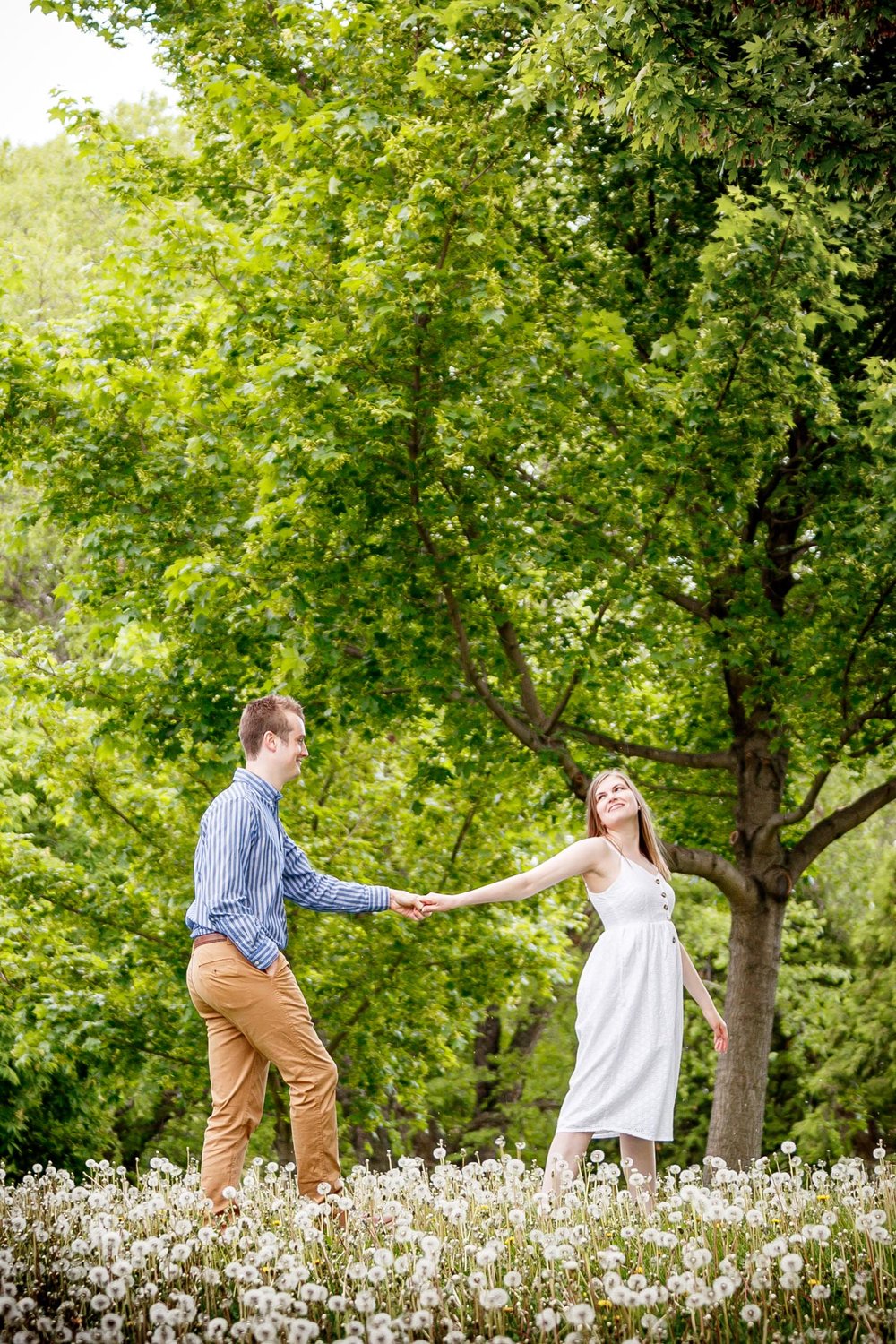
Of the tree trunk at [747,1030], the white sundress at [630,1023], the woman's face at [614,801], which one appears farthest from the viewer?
the tree trunk at [747,1030]

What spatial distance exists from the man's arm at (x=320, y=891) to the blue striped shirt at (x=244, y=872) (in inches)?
6.2

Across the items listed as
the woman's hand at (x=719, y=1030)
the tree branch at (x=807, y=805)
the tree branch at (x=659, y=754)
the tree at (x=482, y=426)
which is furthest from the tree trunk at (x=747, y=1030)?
the woman's hand at (x=719, y=1030)

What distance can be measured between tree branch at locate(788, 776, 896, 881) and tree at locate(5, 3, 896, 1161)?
0.04m

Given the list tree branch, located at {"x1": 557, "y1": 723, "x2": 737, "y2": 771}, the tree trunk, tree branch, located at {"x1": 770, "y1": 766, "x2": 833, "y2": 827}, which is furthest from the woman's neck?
tree branch, located at {"x1": 770, "y1": 766, "x2": 833, "y2": 827}

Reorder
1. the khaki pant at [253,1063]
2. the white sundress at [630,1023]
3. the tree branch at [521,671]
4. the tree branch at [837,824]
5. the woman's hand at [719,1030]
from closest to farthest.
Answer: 1. the khaki pant at [253,1063]
2. the white sundress at [630,1023]
3. the woman's hand at [719,1030]
4. the tree branch at [521,671]
5. the tree branch at [837,824]

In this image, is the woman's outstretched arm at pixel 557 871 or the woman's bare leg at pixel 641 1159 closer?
the woman's bare leg at pixel 641 1159

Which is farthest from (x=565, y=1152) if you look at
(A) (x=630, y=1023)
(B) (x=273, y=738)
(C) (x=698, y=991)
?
(B) (x=273, y=738)

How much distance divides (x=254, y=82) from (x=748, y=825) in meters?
6.43

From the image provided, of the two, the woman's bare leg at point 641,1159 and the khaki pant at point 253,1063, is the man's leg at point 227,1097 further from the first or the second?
the woman's bare leg at point 641,1159

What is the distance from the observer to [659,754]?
10.7 metres

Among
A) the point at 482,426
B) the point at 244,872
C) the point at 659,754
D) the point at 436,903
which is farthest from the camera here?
the point at 659,754

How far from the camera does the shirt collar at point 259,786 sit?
18.3 feet

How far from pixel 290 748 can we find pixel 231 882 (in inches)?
26.2

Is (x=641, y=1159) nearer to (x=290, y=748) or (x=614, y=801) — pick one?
(x=614, y=801)
